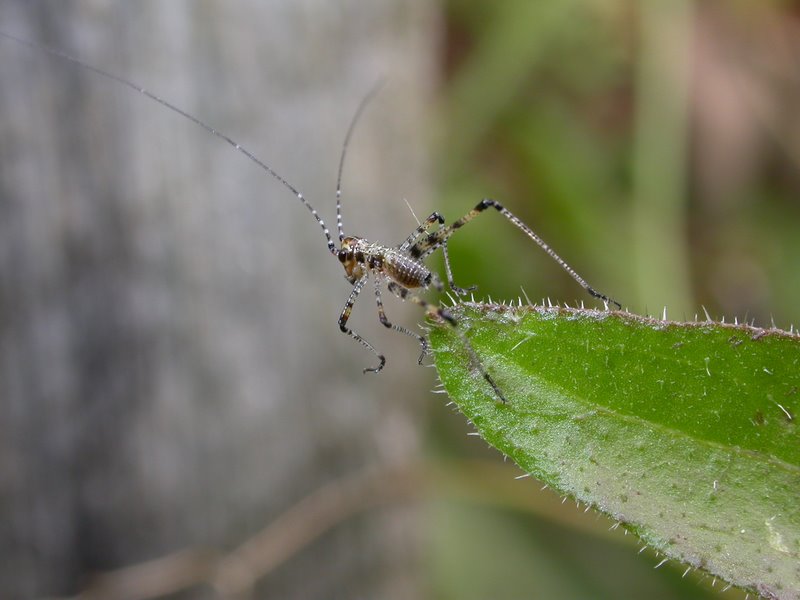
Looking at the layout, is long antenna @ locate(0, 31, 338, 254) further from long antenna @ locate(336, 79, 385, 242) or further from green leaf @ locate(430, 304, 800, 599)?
green leaf @ locate(430, 304, 800, 599)

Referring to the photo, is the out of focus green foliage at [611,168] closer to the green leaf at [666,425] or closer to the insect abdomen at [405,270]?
the insect abdomen at [405,270]

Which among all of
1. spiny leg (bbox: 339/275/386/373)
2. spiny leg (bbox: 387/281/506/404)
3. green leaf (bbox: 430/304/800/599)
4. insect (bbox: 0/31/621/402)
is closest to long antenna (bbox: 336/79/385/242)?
insect (bbox: 0/31/621/402)

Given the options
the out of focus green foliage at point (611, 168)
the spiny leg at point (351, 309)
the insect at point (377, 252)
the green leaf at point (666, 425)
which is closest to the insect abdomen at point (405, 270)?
the insect at point (377, 252)

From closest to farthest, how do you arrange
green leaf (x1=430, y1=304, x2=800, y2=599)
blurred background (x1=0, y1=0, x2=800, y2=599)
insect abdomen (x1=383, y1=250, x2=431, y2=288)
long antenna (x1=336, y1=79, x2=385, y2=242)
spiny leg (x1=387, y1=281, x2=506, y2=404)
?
green leaf (x1=430, y1=304, x2=800, y2=599) → spiny leg (x1=387, y1=281, x2=506, y2=404) → blurred background (x1=0, y1=0, x2=800, y2=599) → insect abdomen (x1=383, y1=250, x2=431, y2=288) → long antenna (x1=336, y1=79, x2=385, y2=242)

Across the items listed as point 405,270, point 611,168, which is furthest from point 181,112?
point 611,168

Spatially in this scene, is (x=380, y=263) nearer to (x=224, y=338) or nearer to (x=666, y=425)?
(x=224, y=338)
